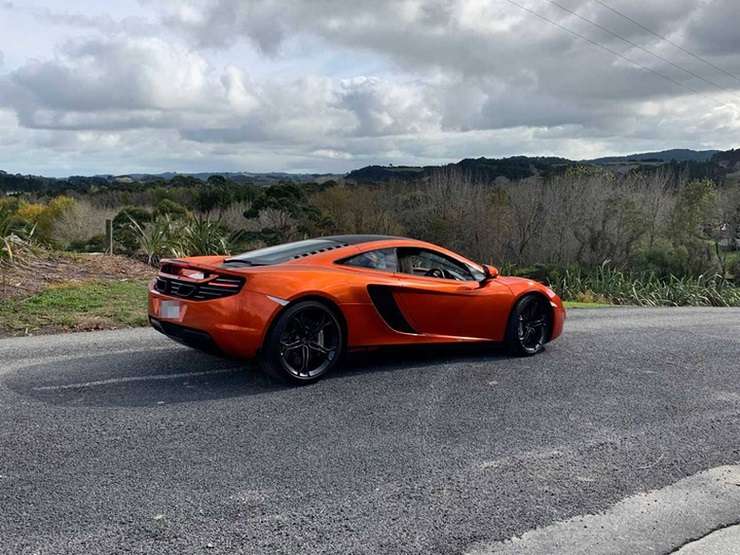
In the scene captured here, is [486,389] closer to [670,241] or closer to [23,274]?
[23,274]

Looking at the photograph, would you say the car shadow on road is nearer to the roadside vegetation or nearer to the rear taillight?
the rear taillight

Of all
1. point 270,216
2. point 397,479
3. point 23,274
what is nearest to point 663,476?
point 397,479

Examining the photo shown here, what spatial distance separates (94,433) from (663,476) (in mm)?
3675

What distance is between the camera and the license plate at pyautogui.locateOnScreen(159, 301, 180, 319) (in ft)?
19.5

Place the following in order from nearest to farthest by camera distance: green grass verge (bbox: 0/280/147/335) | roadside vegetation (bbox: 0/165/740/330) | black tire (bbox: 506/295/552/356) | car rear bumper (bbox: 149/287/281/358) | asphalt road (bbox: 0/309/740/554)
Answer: asphalt road (bbox: 0/309/740/554), car rear bumper (bbox: 149/287/281/358), black tire (bbox: 506/295/552/356), green grass verge (bbox: 0/280/147/335), roadside vegetation (bbox: 0/165/740/330)

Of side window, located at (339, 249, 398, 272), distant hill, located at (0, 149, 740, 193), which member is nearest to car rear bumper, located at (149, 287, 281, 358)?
side window, located at (339, 249, 398, 272)

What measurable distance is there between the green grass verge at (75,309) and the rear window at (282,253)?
319 centimetres

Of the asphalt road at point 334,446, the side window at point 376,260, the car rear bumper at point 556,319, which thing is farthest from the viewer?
the car rear bumper at point 556,319

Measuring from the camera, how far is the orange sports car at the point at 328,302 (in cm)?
569

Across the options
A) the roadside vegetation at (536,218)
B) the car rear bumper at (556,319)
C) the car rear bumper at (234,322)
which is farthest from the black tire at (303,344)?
the roadside vegetation at (536,218)

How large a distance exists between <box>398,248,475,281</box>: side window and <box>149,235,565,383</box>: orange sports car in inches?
0.4

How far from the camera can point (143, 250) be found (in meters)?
15.2

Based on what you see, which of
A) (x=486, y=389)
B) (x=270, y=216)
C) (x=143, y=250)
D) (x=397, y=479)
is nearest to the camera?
(x=397, y=479)

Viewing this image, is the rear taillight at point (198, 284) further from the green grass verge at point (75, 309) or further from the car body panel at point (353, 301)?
the green grass verge at point (75, 309)
